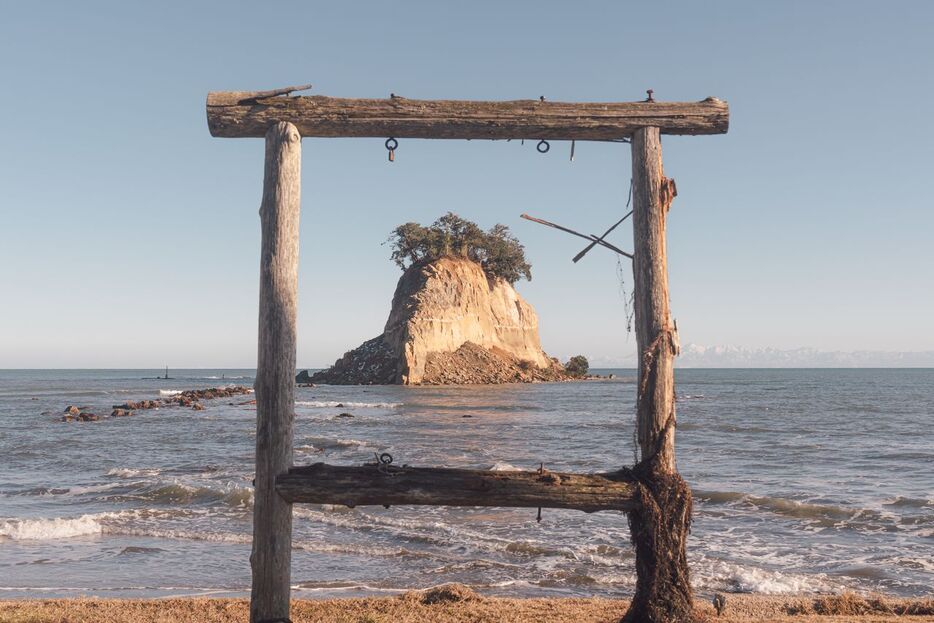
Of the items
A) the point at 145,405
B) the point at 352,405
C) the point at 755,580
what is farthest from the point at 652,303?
the point at 145,405

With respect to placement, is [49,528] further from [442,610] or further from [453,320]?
[453,320]

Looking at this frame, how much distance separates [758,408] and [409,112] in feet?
132

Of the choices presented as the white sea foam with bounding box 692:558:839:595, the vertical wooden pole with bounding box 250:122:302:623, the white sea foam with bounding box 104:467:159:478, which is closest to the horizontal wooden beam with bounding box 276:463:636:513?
the vertical wooden pole with bounding box 250:122:302:623

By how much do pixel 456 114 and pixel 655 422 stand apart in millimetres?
2608

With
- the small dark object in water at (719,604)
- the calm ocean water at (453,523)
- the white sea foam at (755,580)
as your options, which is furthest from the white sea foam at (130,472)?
the small dark object in water at (719,604)

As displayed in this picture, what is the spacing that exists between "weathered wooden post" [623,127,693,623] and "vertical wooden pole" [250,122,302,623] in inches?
95.0

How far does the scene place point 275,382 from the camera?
4859 mm

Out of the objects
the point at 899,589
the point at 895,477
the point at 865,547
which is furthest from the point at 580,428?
the point at 899,589

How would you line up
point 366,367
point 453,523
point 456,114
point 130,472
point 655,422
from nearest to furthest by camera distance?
1. point 655,422
2. point 456,114
3. point 453,523
4. point 130,472
5. point 366,367

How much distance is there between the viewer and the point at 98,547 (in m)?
9.20

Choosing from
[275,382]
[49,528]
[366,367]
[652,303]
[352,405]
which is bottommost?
[352,405]

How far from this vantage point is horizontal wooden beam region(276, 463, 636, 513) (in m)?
4.66

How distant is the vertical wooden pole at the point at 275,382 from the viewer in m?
4.84

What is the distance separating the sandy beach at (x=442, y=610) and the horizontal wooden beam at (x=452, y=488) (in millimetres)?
1771
